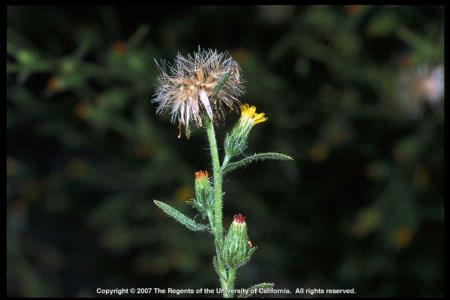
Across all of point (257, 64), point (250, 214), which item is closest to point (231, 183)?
point (250, 214)

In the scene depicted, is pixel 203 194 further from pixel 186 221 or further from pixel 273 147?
pixel 273 147

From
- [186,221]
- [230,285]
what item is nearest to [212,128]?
[186,221]

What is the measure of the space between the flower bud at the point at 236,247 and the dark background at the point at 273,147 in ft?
6.88

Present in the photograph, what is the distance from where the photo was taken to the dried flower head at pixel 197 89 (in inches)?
70.6

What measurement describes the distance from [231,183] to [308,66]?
960mm

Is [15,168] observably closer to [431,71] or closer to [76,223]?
[76,223]

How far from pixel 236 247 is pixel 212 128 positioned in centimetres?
34

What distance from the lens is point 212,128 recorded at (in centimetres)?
174

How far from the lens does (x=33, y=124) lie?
4805mm

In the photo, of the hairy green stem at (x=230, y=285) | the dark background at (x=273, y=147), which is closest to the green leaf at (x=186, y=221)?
the hairy green stem at (x=230, y=285)

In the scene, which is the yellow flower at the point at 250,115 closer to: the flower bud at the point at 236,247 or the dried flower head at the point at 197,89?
the dried flower head at the point at 197,89

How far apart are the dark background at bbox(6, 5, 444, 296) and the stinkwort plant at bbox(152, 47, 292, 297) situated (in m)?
1.85

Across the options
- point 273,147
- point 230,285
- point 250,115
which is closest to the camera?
point 230,285

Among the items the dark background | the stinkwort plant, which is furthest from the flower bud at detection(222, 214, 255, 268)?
the dark background
